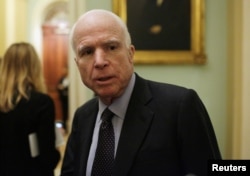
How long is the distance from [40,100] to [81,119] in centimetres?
85

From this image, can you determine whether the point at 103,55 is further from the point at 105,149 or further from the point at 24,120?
the point at 24,120

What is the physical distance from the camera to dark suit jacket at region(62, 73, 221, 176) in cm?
104

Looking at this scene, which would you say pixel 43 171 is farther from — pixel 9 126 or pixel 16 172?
pixel 9 126

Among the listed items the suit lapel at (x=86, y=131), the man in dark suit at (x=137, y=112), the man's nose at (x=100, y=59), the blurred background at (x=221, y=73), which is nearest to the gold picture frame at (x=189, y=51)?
the blurred background at (x=221, y=73)

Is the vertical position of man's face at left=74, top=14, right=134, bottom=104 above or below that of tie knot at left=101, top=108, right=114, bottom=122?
above

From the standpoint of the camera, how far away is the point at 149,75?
2.29m

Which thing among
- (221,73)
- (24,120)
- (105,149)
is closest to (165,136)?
(105,149)

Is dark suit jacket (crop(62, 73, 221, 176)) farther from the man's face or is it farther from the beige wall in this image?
the beige wall

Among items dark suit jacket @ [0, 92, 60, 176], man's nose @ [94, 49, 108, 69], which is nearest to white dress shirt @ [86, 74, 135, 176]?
man's nose @ [94, 49, 108, 69]

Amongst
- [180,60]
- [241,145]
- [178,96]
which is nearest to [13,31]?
[180,60]

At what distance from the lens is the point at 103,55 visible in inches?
42.1

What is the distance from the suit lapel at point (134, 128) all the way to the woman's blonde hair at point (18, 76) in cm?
113

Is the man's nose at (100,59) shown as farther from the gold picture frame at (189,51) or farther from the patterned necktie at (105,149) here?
the gold picture frame at (189,51)

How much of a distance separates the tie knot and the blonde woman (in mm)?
1010
